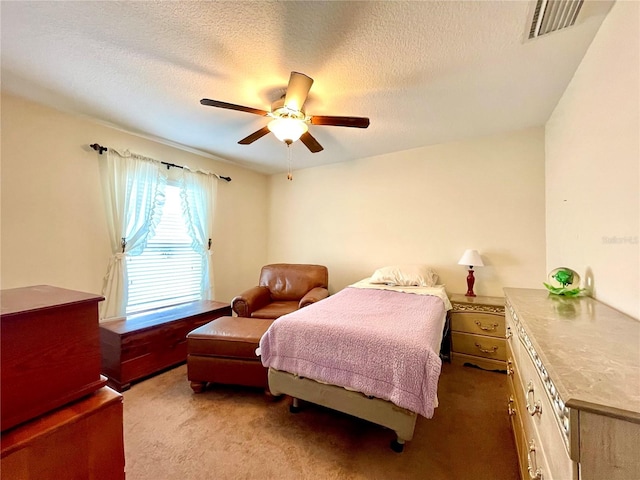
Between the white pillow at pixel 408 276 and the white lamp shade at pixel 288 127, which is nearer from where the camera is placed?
the white lamp shade at pixel 288 127

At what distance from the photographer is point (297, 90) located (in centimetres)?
174

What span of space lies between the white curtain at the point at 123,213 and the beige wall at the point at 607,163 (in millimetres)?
3708

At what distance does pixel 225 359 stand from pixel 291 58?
225 cm

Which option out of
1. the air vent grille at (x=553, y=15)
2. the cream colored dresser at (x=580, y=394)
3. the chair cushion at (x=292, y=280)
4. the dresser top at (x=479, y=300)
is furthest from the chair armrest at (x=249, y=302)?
the air vent grille at (x=553, y=15)

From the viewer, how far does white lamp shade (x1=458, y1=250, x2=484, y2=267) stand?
2.81 meters

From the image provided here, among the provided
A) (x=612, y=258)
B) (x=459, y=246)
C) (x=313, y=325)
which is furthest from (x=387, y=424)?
(x=459, y=246)

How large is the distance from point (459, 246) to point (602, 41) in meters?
2.05

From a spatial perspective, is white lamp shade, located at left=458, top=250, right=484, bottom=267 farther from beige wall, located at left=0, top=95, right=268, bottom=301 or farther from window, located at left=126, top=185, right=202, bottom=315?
beige wall, located at left=0, top=95, right=268, bottom=301

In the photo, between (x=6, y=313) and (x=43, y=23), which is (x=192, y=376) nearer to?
(x=6, y=313)

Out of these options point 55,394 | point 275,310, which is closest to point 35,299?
point 55,394

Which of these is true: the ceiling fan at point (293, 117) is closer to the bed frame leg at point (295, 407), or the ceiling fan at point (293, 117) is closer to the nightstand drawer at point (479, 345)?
the bed frame leg at point (295, 407)

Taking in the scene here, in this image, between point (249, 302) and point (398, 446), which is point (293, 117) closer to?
point (249, 302)

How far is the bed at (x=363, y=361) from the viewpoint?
4.65 ft

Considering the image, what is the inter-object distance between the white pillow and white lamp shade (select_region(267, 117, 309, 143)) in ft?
6.14
